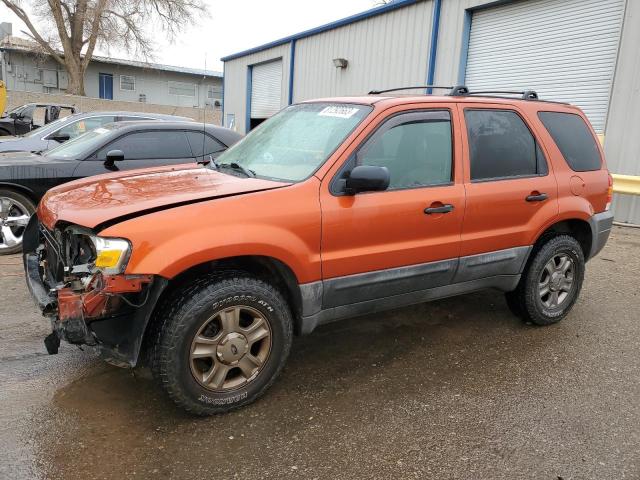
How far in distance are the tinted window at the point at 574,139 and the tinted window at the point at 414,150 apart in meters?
1.16

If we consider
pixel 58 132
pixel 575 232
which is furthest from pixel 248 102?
pixel 575 232

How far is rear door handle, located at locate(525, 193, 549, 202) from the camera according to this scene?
3980mm

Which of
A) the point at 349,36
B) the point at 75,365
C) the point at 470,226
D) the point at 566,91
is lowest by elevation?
the point at 75,365

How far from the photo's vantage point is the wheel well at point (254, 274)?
2.83m

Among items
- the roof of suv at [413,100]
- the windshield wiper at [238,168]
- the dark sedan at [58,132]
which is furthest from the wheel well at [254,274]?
the dark sedan at [58,132]

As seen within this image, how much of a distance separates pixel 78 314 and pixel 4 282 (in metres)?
3.08

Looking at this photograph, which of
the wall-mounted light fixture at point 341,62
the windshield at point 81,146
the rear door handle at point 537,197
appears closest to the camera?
the rear door handle at point 537,197

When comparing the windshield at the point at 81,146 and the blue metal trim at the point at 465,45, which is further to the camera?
the blue metal trim at the point at 465,45

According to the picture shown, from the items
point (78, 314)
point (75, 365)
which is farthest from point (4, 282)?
point (78, 314)

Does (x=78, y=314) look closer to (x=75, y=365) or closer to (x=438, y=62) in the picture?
(x=75, y=365)

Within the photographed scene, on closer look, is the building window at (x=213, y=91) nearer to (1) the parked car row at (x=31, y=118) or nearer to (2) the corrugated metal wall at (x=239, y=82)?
(2) the corrugated metal wall at (x=239, y=82)

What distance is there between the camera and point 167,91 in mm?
38031

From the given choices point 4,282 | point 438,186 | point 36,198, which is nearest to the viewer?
point 438,186

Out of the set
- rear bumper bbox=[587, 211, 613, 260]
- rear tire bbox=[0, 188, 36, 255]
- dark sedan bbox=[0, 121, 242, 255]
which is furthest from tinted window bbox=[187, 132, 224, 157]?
rear bumper bbox=[587, 211, 613, 260]
